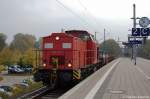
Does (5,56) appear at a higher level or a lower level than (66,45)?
lower

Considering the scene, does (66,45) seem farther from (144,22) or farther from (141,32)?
(141,32)

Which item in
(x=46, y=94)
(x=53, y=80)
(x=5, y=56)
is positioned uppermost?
A: (x=5, y=56)

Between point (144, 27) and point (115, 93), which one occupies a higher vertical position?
point (144, 27)

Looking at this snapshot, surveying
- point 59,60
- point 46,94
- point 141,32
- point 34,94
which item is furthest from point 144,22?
point 34,94

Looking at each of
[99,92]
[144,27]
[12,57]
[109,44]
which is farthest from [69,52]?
[109,44]

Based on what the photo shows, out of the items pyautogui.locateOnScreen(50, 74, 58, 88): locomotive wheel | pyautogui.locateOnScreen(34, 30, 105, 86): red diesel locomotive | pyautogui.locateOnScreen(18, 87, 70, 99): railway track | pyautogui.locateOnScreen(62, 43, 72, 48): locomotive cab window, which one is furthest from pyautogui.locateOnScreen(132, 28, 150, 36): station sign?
pyautogui.locateOnScreen(50, 74, 58, 88): locomotive wheel

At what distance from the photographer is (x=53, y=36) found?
24953 millimetres

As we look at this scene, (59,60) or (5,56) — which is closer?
(59,60)

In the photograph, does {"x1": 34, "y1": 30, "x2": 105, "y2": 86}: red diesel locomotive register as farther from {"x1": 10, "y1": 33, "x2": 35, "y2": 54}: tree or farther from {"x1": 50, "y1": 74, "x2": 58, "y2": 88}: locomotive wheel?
{"x1": 10, "y1": 33, "x2": 35, "y2": 54}: tree

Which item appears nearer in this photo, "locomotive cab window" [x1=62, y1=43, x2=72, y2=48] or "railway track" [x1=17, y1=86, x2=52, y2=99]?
"railway track" [x1=17, y1=86, x2=52, y2=99]

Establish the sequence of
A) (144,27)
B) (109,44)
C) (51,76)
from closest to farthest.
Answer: (51,76) < (144,27) < (109,44)

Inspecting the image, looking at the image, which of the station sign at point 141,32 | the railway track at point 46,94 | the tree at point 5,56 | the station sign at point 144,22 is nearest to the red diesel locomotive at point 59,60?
the railway track at point 46,94

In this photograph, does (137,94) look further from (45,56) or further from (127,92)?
(45,56)

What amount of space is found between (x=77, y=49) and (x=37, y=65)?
9.30 feet
